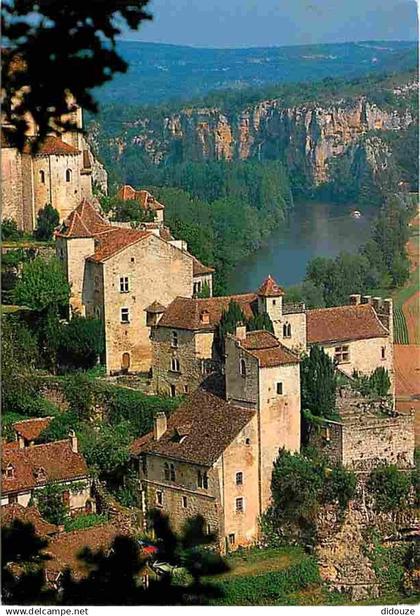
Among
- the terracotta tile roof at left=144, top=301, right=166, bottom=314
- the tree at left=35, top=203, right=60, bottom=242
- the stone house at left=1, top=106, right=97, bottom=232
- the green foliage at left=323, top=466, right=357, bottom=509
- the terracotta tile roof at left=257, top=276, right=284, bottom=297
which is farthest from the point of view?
the stone house at left=1, top=106, right=97, bottom=232

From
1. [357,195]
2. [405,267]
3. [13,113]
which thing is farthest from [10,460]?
[357,195]

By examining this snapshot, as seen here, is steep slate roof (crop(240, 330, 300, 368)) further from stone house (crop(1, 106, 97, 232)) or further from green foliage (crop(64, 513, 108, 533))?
stone house (crop(1, 106, 97, 232))

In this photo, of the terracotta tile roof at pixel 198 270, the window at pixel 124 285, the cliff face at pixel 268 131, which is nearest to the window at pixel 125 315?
the window at pixel 124 285

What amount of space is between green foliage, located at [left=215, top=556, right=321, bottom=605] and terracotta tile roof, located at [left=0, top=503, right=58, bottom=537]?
1091 mm

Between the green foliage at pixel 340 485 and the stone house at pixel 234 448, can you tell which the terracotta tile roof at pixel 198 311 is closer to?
the stone house at pixel 234 448

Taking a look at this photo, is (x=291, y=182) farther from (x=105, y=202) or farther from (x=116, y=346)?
(x=116, y=346)

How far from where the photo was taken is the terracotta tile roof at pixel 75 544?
22.1ft

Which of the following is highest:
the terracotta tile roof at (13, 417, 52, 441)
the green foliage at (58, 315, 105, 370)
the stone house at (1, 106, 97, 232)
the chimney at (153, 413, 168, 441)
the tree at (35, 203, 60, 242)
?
the stone house at (1, 106, 97, 232)

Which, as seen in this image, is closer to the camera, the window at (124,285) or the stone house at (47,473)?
the stone house at (47,473)

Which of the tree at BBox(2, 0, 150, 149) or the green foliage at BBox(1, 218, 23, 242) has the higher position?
the tree at BBox(2, 0, 150, 149)

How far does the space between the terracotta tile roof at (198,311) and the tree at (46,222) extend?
182 centimetres

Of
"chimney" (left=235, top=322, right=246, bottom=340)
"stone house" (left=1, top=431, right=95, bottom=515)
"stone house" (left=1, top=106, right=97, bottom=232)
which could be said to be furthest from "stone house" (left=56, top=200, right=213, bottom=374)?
"stone house" (left=1, top=106, right=97, bottom=232)

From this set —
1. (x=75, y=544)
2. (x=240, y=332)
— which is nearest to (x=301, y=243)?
(x=240, y=332)

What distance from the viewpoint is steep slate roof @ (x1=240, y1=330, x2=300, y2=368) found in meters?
8.84
